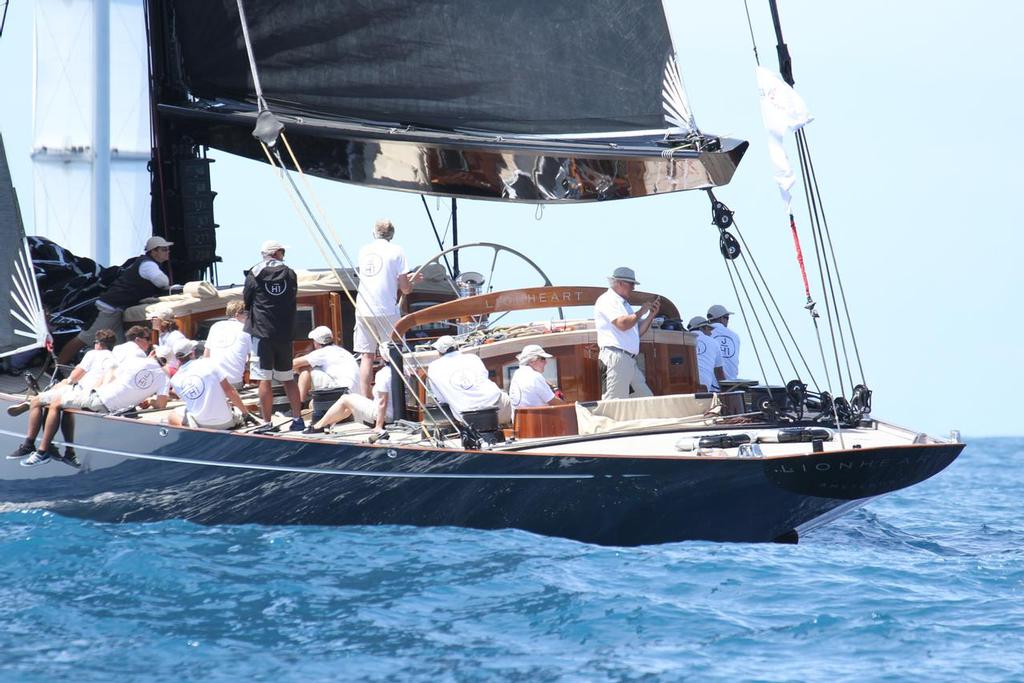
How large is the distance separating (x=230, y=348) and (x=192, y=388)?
0.38 metres

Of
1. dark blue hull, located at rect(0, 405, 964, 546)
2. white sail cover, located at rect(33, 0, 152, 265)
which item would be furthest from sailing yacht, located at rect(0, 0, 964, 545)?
white sail cover, located at rect(33, 0, 152, 265)

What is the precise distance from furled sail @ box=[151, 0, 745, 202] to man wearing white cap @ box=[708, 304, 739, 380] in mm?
1192

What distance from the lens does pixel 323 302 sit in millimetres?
12648

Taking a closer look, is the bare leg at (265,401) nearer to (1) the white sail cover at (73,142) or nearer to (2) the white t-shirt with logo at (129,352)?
(2) the white t-shirt with logo at (129,352)

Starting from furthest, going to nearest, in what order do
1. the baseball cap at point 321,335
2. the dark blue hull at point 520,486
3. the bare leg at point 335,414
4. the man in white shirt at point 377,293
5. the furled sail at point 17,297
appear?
the furled sail at point 17,297 → the man in white shirt at point 377,293 → the baseball cap at point 321,335 → the bare leg at point 335,414 → the dark blue hull at point 520,486

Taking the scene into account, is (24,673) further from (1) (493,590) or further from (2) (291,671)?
(1) (493,590)

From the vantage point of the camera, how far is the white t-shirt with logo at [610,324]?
11.1 meters

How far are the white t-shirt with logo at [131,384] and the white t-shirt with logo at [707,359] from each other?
13.6 ft

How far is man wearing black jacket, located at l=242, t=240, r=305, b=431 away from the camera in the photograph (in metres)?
11.1

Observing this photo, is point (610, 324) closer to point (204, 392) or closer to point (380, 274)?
point (380, 274)

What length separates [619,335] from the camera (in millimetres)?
11133

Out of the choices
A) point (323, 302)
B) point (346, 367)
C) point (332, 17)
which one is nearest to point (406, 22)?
point (332, 17)

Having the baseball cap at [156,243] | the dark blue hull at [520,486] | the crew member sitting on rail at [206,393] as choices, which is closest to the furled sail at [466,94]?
the baseball cap at [156,243]

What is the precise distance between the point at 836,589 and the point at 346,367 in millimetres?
3969
